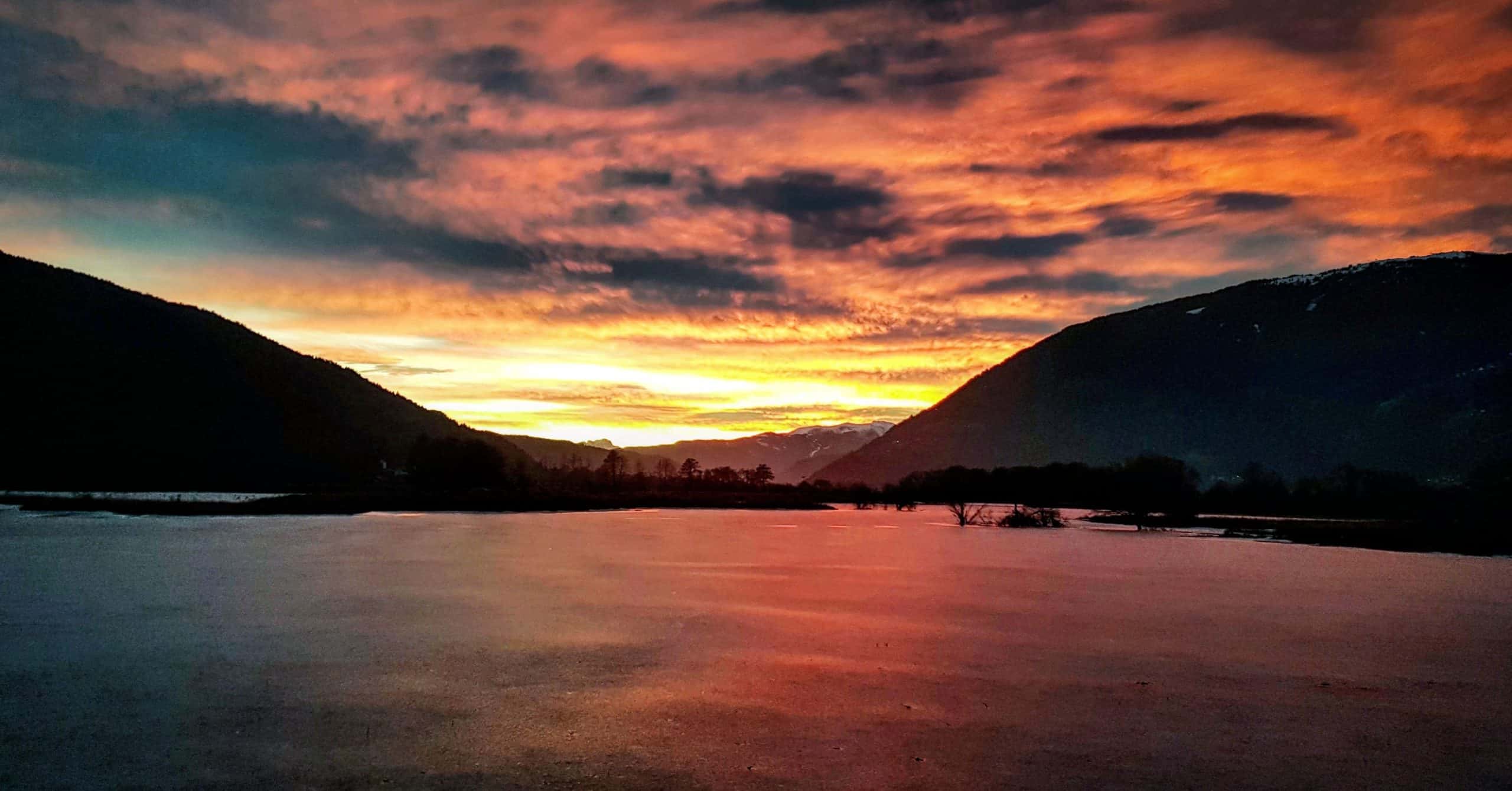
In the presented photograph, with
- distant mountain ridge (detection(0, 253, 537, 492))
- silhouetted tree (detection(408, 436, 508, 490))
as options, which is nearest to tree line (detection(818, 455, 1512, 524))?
silhouetted tree (detection(408, 436, 508, 490))

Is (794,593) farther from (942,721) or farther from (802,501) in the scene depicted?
(802,501)

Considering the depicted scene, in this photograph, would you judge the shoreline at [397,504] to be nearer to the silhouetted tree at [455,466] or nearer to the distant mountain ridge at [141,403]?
the silhouetted tree at [455,466]

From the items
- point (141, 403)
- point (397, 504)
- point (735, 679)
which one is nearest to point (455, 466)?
point (397, 504)

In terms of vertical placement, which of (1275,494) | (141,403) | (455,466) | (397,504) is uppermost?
(141,403)

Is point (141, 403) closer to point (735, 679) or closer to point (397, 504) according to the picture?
point (397, 504)

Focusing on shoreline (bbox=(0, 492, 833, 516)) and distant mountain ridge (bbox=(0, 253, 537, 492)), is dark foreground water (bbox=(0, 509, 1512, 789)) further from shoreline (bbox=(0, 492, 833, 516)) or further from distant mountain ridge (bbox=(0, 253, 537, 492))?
distant mountain ridge (bbox=(0, 253, 537, 492))

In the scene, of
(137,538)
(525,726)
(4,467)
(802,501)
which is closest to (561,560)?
(137,538)

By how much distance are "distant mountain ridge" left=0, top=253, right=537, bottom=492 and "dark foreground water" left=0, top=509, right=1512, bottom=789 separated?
129 meters

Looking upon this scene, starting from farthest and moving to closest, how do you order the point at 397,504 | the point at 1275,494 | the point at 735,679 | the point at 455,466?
the point at 455,466 → the point at 1275,494 → the point at 397,504 → the point at 735,679

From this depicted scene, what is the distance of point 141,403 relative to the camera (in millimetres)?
161625

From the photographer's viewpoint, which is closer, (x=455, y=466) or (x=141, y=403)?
(x=455, y=466)

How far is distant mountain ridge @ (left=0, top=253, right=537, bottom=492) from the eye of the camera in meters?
Result: 149

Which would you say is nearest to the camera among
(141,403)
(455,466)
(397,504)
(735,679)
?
(735,679)

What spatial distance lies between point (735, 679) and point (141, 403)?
17999cm
